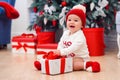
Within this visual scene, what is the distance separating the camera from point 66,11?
2836mm

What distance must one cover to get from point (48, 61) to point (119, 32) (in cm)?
96

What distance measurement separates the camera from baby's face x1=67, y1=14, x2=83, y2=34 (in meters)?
2.04

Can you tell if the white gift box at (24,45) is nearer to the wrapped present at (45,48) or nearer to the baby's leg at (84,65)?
the wrapped present at (45,48)

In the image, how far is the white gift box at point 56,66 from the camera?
6.06ft

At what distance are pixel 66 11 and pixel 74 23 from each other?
0.82 m

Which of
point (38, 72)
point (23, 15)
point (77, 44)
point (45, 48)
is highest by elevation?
point (23, 15)

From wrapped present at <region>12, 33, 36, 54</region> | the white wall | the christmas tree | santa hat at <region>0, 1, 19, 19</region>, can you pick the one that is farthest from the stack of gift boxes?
the white wall

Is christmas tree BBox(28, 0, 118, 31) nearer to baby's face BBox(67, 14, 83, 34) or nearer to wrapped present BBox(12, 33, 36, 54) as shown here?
wrapped present BBox(12, 33, 36, 54)

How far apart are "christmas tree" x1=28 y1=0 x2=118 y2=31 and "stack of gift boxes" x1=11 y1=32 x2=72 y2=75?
17cm

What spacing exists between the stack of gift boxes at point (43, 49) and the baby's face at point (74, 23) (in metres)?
0.24

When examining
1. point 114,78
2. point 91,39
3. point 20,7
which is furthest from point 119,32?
point 20,7

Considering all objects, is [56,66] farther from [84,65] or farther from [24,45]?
[24,45]

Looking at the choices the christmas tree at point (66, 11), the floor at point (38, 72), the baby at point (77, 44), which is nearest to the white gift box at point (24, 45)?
the christmas tree at point (66, 11)

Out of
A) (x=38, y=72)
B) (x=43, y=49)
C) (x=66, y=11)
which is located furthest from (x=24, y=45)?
(x=38, y=72)
